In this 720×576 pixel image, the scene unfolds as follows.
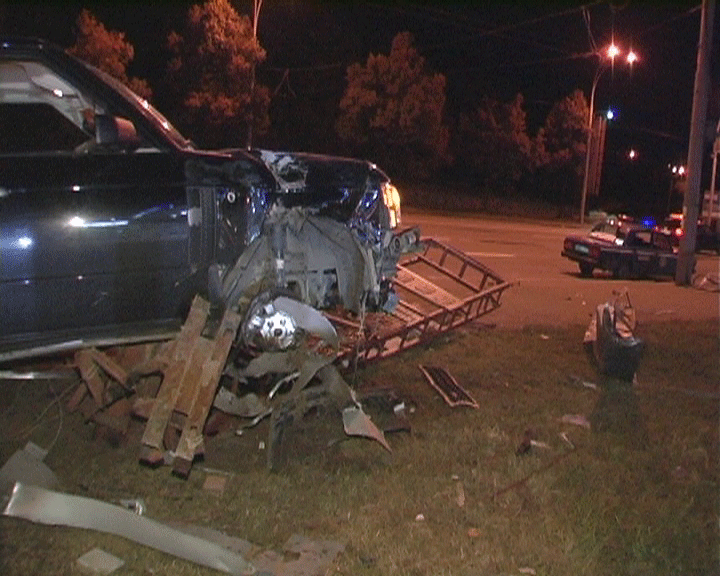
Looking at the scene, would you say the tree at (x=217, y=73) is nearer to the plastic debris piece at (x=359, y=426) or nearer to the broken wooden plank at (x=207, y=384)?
the plastic debris piece at (x=359, y=426)

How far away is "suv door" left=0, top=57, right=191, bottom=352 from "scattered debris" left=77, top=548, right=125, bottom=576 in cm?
124

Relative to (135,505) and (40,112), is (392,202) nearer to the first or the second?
(40,112)

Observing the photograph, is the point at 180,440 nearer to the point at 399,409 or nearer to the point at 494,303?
the point at 399,409

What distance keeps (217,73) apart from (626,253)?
16.8 meters

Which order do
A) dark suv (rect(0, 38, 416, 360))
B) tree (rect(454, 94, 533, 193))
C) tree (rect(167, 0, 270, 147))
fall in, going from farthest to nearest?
tree (rect(454, 94, 533, 193)) → tree (rect(167, 0, 270, 147)) → dark suv (rect(0, 38, 416, 360))

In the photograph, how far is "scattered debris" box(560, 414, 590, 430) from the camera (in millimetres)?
6391

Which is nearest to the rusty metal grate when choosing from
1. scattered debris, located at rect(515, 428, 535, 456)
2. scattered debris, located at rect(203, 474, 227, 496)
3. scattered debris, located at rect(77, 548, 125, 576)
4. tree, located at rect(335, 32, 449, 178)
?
scattered debris, located at rect(515, 428, 535, 456)

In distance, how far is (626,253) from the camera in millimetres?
20516

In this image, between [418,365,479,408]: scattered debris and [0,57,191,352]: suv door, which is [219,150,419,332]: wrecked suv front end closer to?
[0,57,191,352]: suv door

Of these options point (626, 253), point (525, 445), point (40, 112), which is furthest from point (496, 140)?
point (40, 112)

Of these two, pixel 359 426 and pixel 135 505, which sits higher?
pixel 359 426

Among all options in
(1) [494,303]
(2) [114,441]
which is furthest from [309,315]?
(1) [494,303]

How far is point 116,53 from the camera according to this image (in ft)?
95.6

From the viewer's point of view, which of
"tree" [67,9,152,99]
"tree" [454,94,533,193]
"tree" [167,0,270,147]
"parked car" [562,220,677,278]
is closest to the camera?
"parked car" [562,220,677,278]
